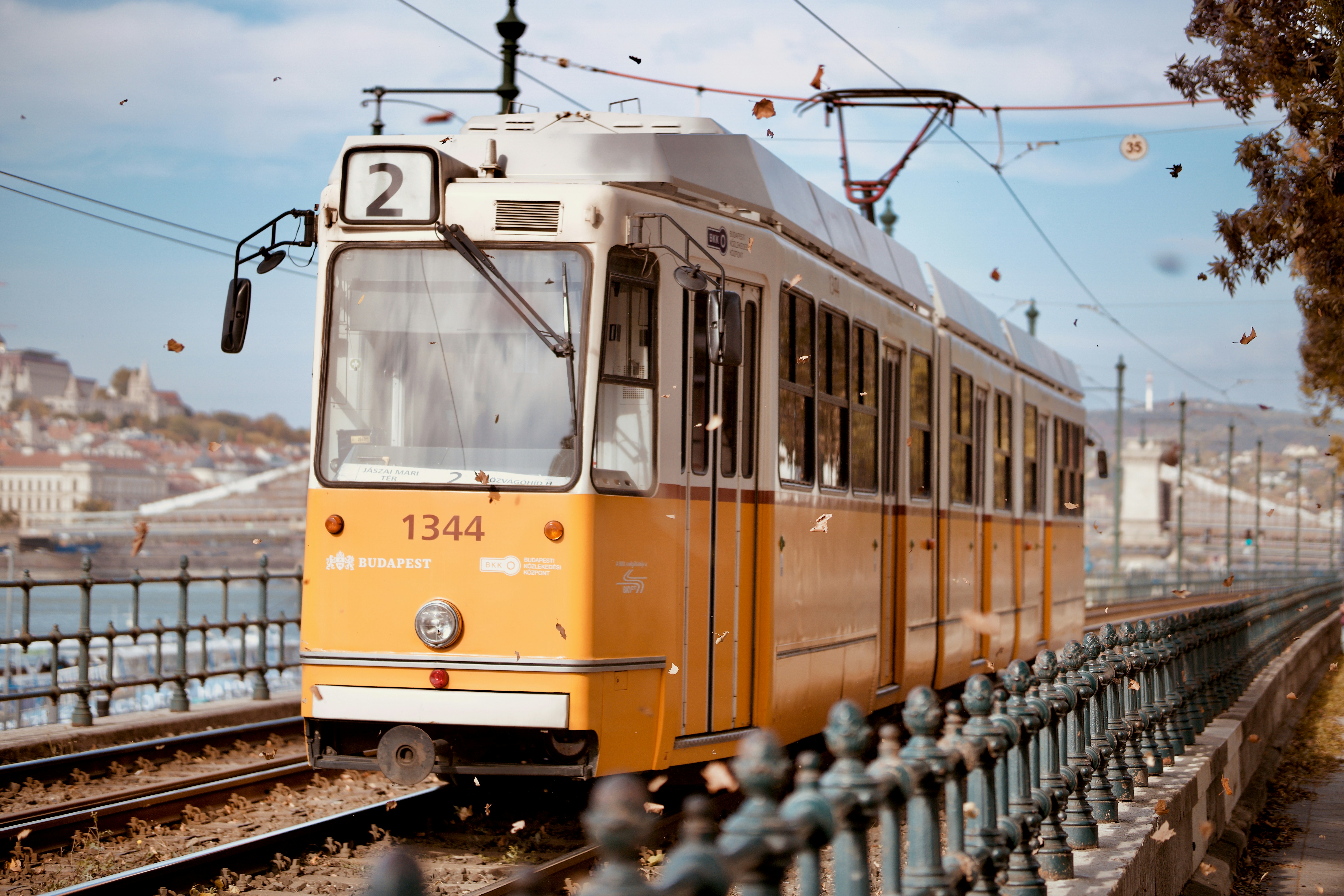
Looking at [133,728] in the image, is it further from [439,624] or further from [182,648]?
[439,624]

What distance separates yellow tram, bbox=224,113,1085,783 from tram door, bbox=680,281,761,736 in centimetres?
2

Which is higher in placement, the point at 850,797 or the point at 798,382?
the point at 798,382

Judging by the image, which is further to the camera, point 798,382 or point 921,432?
point 921,432

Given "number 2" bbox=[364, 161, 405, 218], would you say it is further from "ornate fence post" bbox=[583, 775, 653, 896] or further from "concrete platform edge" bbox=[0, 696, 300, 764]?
"ornate fence post" bbox=[583, 775, 653, 896]

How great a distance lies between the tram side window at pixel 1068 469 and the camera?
56.2ft

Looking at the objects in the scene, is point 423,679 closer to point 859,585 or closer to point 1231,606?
point 859,585

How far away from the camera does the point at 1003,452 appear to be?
46.6ft

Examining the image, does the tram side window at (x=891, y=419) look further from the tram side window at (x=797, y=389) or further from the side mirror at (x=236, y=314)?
the side mirror at (x=236, y=314)

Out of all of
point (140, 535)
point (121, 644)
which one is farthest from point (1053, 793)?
point (140, 535)

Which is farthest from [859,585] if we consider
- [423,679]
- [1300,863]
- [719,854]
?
[719,854]

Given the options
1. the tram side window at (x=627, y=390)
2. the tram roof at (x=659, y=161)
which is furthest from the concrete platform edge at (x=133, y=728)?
the tram side window at (x=627, y=390)

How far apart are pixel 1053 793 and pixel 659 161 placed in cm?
378

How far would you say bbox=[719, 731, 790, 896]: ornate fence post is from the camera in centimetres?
219

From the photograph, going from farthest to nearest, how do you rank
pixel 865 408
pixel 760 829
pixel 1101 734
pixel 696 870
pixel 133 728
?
1. pixel 133 728
2. pixel 865 408
3. pixel 1101 734
4. pixel 760 829
5. pixel 696 870
